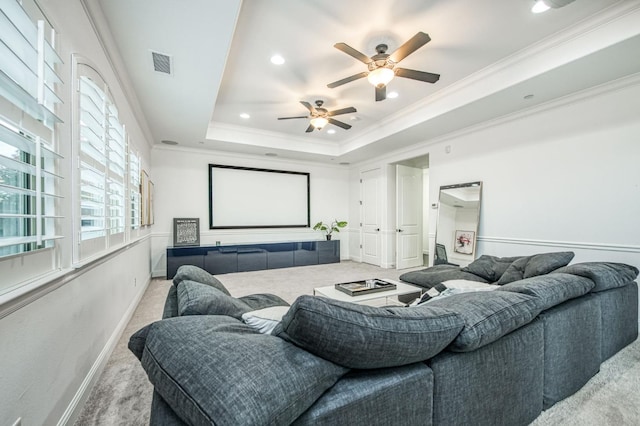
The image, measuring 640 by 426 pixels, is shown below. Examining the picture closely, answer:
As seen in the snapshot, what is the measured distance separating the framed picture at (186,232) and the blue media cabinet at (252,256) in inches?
14.2

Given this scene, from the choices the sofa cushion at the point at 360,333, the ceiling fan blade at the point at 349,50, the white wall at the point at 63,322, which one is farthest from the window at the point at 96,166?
the ceiling fan blade at the point at 349,50

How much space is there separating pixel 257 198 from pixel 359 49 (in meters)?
3.94

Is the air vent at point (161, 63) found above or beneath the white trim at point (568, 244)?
above

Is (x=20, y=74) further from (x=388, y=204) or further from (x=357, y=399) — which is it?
(x=388, y=204)

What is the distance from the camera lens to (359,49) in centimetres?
284

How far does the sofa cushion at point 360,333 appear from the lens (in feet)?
2.61

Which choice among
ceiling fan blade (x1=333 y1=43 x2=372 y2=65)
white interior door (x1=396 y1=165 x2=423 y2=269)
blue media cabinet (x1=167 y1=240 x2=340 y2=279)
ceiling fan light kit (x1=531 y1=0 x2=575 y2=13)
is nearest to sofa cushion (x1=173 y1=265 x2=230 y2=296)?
ceiling fan blade (x1=333 y1=43 x2=372 y2=65)

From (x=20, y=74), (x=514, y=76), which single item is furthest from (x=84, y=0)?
(x=514, y=76)

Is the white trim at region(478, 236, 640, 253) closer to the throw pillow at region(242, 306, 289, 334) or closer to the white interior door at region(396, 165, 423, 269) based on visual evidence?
the white interior door at region(396, 165, 423, 269)

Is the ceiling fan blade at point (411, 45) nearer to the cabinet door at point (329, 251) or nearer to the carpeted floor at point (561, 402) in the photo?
the carpeted floor at point (561, 402)

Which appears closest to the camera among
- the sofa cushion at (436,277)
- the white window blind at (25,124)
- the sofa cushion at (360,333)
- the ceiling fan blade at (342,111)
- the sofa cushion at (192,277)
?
the sofa cushion at (360,333)

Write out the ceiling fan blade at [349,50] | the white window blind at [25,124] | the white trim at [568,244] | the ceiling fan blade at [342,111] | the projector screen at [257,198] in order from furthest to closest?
the projector screen at [257,198] → the ceiling fan blade at [342,111] → the white trim at [568,244] → the ceiling fan blade at [349,50] → the white window blind at [25,124]

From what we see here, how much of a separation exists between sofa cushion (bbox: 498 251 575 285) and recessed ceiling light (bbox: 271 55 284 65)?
3.19m

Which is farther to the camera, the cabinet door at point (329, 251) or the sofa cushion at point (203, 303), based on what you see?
the cabinet door at point (329, 251)
